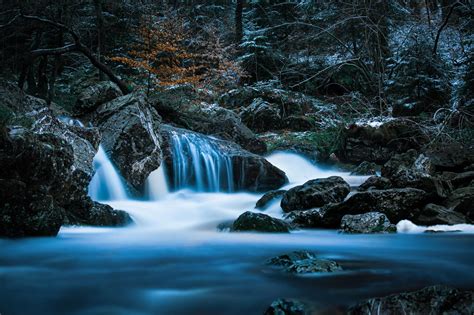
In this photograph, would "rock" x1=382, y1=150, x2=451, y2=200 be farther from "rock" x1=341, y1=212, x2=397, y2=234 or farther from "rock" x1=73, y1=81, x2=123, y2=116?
"rock" x1=73, y1=81, x2=123, y2=116

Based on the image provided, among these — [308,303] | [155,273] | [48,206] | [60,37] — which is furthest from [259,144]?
[308,303]

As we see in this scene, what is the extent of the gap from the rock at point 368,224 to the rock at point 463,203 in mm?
1245

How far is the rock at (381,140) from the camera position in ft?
38.1

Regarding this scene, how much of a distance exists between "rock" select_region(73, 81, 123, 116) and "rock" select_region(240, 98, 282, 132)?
598 cm

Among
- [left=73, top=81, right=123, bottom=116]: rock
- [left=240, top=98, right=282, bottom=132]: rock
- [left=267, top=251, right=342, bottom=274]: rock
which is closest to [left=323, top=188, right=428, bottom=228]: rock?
[left=267, top=251, right=342, bottom=274]: rock

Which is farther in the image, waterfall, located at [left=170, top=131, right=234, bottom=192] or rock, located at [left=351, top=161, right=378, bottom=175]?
rock, located at [left=351, top=161, right=378, bottom=175]

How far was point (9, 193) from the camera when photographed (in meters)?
4.68

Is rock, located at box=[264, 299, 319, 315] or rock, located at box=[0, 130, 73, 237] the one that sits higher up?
rock, located at box=[0, 130, 73, 237]

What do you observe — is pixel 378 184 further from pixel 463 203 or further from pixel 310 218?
pixel 310 218

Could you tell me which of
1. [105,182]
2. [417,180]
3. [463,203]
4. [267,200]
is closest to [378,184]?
[417,180]

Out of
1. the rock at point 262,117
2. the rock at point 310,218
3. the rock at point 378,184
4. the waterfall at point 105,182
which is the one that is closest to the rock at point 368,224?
the rock at point 310,218

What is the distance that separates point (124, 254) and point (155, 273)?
104 centimetres

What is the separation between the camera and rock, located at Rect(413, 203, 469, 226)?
588 cm

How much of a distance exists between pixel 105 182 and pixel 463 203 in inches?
239
